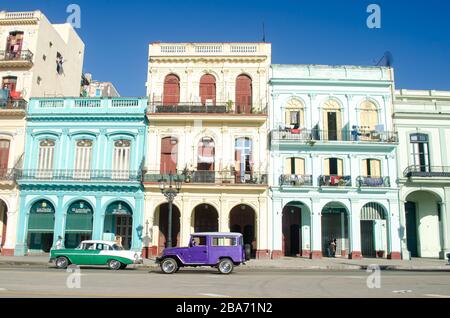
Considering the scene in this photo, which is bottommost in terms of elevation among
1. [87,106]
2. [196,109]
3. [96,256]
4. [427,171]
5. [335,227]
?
[96,256]

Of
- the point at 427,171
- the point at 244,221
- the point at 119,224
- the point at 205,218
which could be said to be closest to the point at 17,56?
the point at 119,224

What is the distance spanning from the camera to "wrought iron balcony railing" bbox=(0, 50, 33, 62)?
28.5 m

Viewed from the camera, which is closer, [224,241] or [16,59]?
[224,241]

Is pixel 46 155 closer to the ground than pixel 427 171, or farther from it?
farther from it

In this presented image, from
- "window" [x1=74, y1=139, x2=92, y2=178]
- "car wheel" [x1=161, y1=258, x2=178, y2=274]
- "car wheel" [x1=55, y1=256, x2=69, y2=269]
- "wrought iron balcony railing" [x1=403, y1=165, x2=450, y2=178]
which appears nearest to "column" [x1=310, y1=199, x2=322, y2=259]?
"wrought iron balcony railing" [x1=403, y1=165, x2=450, y2=178]

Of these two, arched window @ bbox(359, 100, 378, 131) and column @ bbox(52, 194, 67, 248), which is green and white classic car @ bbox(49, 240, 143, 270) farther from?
arched window @ bbox(359, 100, 378, 131)

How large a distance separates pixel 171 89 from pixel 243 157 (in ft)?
23.7

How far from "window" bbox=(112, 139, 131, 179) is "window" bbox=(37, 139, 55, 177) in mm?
4431

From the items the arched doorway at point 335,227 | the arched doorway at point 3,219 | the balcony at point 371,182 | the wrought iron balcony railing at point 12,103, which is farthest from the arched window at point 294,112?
the arched doorway at point 3,219

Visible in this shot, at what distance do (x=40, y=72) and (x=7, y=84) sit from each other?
7.92 feet

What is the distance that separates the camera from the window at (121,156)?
89.6 ft

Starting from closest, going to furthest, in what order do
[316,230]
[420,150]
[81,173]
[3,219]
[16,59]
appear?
[316,230], [81,173], [420,150], [3,219], [16,59]

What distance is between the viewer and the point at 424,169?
27.3m

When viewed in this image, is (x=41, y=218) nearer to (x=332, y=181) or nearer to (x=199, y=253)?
(x=199, y=253)
